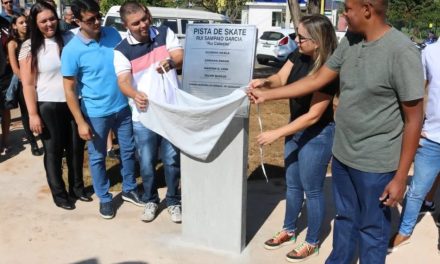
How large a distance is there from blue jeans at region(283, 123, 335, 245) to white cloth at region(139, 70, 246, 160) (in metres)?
0.52

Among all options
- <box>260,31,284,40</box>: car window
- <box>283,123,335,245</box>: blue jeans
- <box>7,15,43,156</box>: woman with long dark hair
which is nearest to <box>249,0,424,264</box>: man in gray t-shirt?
<box>283,123,335,245</box>: blue jeans

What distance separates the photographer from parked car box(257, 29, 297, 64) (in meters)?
16.9

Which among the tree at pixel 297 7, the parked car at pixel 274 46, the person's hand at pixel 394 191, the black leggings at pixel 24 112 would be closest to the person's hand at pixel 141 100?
the person's hand at pixel 394 191

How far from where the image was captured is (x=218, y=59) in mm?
3170

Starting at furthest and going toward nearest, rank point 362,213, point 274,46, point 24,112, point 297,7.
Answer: point 274,46 < point 297,7 < point 24,112 < point 362,213

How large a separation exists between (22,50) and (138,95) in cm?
129

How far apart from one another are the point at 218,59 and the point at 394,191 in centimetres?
142

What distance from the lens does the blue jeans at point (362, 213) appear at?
2.54 metres

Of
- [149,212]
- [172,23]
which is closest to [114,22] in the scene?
[172,23]

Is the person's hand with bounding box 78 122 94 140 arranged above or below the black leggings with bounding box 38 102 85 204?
above

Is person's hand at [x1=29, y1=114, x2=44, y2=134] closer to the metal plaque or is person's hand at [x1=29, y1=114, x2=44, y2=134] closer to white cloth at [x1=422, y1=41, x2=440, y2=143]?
the metal plaque

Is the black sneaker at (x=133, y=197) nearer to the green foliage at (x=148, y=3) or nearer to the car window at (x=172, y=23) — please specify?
the car window at (x=172, y=23)

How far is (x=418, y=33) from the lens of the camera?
2934cm

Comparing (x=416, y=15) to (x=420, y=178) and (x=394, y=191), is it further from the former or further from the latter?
(x=394, y=191)
